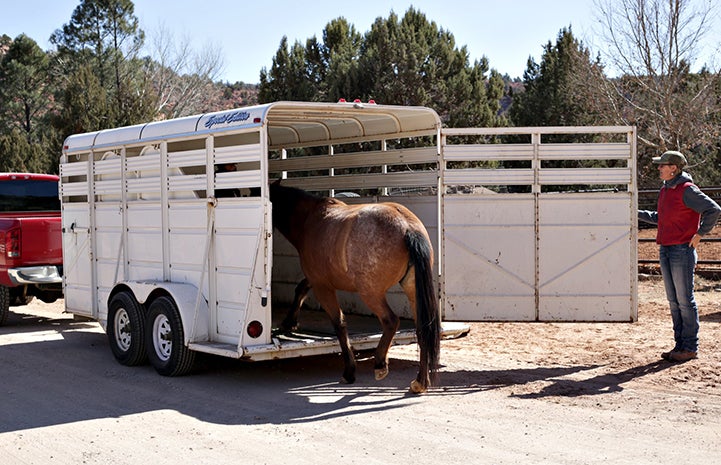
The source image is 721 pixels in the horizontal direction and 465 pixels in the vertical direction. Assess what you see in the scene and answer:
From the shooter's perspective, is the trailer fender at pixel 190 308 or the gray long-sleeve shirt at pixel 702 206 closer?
the trailer fender at pixel 190 308

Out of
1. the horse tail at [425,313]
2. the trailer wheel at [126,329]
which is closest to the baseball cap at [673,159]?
the horse tail at [425,313]

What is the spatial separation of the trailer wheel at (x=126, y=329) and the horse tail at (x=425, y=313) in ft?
10.8

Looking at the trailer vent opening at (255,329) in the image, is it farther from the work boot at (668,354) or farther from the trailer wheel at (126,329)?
the work boot at (668,354)

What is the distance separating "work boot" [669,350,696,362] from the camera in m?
8.59

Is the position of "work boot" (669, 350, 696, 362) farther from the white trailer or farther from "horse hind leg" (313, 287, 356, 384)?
"horse hind leg" (313, 287, 356, 384)

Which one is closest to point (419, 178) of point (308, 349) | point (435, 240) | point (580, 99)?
point (435, 240)

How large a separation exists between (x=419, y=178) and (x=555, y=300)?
6.77ft

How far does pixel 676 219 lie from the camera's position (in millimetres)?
8617

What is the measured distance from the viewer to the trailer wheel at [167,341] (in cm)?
832

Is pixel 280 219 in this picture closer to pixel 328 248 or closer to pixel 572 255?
pixel 328 248

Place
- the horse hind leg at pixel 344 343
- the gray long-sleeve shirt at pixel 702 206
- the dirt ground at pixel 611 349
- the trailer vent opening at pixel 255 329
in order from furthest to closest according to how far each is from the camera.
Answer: the gray long-sleeve shirt at pixel 702 206 → the horse hind leg at pixel 344 343 → the dirt ground at pixel 611 349 → the trailer vent opening at pixel 255 329

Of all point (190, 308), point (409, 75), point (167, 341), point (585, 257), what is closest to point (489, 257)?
point (585, 257)

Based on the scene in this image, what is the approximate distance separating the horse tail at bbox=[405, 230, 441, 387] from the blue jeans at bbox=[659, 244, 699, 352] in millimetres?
2903

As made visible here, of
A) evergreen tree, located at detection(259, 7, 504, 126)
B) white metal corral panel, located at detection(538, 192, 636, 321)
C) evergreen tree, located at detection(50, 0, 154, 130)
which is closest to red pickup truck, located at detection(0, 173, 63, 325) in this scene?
white metal corral panel, located at detection(538, 192, 636, 321)
